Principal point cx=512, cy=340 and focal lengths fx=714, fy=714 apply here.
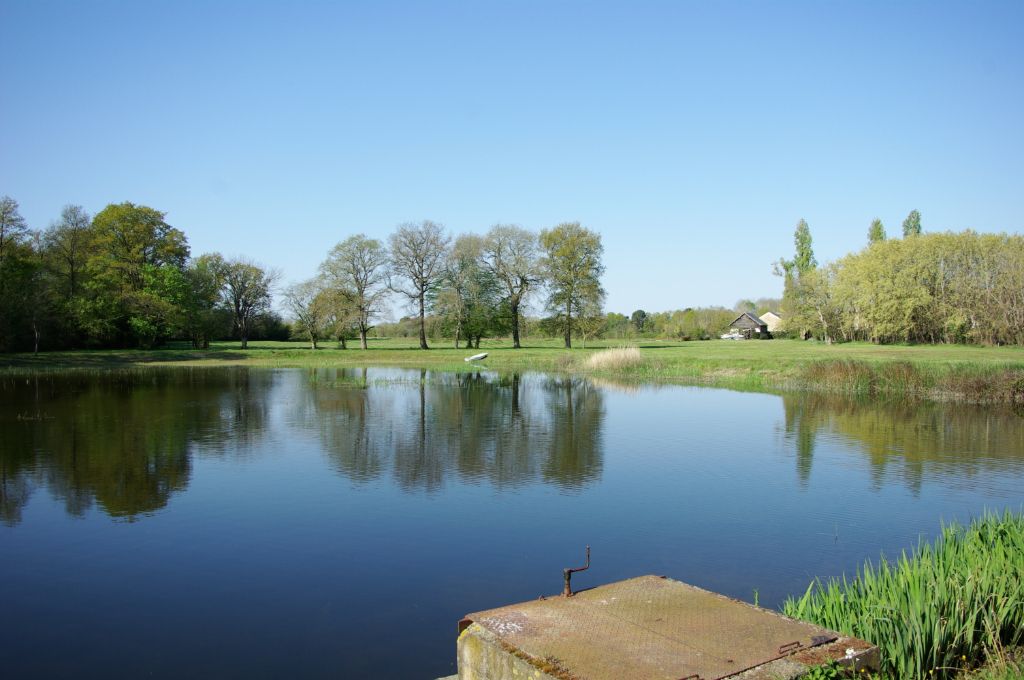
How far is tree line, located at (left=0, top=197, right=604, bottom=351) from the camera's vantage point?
49.4 meters

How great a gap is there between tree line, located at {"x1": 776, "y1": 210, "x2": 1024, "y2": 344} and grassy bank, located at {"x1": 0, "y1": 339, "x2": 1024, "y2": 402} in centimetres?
572

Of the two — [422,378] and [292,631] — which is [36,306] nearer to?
[422,378]

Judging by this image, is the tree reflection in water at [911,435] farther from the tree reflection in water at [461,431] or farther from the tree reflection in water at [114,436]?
the tree reflection in water at [114,436]

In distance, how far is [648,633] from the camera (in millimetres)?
5062

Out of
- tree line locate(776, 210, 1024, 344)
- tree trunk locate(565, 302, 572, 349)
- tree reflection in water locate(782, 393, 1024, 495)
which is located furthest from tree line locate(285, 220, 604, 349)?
tree reflection in water locate(782, 393, 1024, 495)

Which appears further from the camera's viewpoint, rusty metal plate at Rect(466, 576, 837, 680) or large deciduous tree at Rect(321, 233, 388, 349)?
large deciduous tree at Rect(321, 233, 388, 349)

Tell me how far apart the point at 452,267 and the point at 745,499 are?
4805cm

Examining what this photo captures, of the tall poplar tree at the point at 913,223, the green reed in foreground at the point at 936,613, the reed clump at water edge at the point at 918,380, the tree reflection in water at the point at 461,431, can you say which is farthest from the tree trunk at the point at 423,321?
the tall poplar tree at the point at 913,223

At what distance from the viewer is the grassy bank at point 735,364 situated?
1085 inches

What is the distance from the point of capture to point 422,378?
37.9 metres

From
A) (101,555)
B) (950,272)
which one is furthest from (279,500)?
(950,272)

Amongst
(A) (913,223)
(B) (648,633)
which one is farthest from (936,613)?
(A) (913,223)

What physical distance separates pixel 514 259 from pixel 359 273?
1276 cm

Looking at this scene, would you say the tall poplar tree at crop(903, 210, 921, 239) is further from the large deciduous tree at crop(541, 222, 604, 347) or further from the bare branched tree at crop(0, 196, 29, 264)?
the bare branched tree at crop(0, 196, 29, 264)
